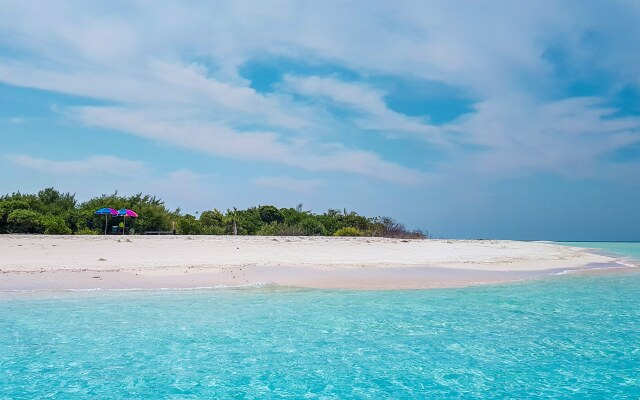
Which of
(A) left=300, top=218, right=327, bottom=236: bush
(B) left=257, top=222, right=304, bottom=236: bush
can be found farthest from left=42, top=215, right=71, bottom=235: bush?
(A) left=300, top=218, right=327, bottom=236: bush

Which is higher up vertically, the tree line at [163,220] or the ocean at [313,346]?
the tree line at [163,220]

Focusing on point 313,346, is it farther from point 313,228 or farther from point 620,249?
point 620,249

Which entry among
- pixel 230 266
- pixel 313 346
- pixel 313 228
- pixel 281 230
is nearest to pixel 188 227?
pixel 281 230

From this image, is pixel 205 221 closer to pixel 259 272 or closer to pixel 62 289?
pixel 259 272

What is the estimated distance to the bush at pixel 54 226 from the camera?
25261 millimetres

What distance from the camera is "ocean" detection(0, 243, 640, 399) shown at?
16.7 feet

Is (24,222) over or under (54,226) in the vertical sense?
over

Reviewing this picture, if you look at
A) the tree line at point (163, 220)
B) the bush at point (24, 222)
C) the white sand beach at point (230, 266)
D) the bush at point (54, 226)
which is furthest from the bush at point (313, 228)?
the bush at point (24, 222)

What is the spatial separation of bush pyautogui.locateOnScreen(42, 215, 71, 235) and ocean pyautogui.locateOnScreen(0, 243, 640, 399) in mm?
17164

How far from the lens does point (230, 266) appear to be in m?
14.7

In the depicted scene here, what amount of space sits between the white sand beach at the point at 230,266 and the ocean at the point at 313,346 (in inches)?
61.9

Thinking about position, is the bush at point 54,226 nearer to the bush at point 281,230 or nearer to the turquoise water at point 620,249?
the bush at point 281,230

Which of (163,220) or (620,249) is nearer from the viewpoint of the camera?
(163,220)

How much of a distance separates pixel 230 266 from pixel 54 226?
15.5 meters
